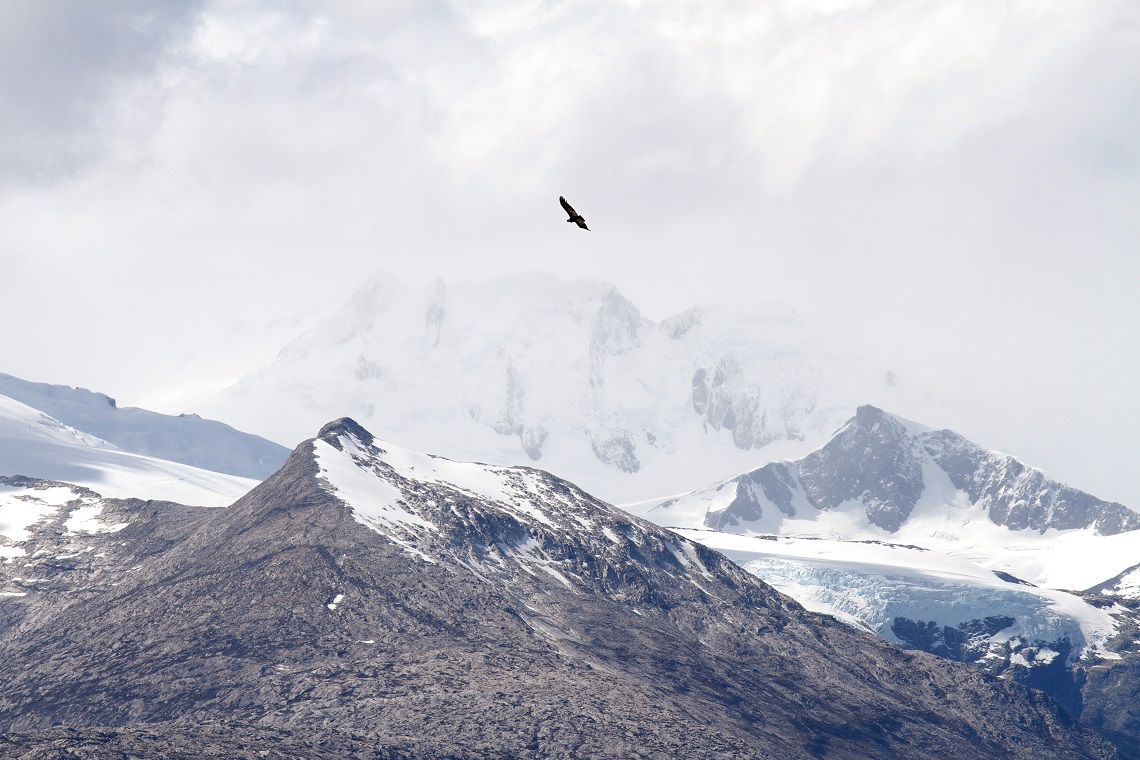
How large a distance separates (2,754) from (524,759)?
206 feet

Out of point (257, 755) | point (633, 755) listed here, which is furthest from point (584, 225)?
point (633, 755)

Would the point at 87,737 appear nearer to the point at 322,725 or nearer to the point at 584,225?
the point at 322,725

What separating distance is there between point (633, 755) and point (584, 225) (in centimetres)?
10850

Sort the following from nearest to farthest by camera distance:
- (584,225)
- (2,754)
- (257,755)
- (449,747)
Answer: (584,225) → (2,754) → (257,755) → (449,747)

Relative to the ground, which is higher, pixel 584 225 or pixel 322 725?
pixel 584 225

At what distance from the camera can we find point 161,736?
17762cm

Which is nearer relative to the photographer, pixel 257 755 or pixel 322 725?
pixel 257 755

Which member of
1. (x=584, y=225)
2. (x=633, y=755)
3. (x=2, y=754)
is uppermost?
(x=584, y=225)

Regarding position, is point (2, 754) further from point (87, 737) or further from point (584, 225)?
point (584, 225)

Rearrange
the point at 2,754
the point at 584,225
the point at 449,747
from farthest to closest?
1. the point at 449,747
2. the point at 2,754
3. the point at 584,225

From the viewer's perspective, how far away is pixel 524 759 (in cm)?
19600

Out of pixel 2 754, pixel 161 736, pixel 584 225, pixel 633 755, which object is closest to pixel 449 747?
pixel 633 755

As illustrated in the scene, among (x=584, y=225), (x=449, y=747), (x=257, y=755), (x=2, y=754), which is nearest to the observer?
(x=584, y=225)

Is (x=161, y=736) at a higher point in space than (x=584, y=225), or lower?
lower
